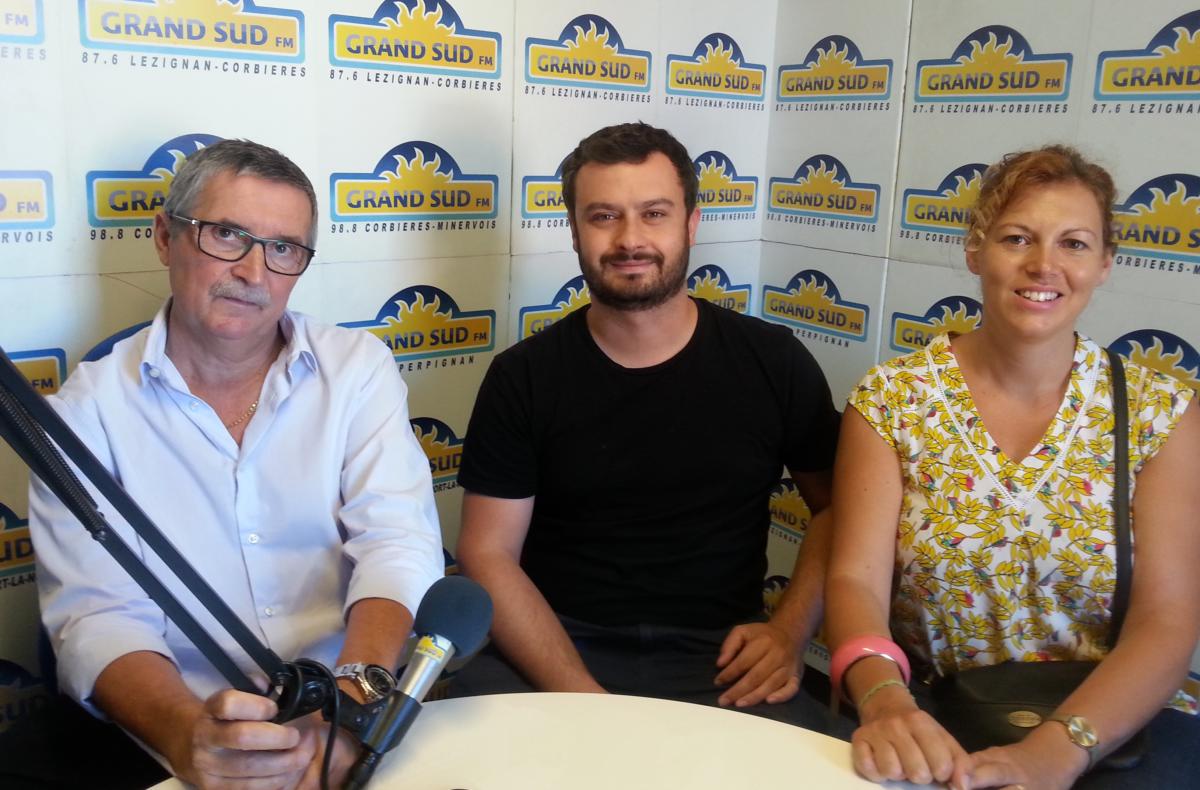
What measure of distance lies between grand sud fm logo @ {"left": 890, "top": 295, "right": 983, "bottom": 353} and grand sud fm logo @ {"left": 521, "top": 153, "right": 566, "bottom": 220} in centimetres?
87

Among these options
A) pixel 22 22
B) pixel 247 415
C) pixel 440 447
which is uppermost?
pixel 22 22

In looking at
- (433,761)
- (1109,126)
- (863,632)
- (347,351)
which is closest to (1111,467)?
(863,632)

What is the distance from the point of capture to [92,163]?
5.59 feet

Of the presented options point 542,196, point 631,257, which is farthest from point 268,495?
point 542,196

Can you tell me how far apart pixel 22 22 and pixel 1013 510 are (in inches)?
67.3

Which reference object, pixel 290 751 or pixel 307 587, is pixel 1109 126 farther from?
pixel 290 751

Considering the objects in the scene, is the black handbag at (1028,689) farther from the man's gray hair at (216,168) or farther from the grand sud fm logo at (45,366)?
the grand sud fm logo at (45,366)

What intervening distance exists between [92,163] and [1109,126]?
1908mm

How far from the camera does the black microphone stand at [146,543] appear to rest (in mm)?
636

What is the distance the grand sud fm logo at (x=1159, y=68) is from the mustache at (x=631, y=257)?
0.98 meters

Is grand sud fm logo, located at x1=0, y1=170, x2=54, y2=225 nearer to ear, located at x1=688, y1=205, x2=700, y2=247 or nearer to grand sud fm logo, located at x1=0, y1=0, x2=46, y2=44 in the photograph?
grand sud fm logo, located at x1=0, y1=0, x2=46, y2=44

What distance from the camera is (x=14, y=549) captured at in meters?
1.73

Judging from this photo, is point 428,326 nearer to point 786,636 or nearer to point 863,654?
point 786,636

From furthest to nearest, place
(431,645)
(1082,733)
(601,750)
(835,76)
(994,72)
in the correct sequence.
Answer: (835,76) → (994,72) → (1082,733) → (601,750) → (431,645)
